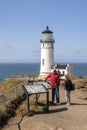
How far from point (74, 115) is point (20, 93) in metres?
5.15

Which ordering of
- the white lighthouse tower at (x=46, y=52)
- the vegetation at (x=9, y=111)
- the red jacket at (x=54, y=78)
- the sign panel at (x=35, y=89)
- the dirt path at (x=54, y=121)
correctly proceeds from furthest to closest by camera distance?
1. the white lighthouse tower at (x=46, y=52)
2. the red jacket at (x=54, y=78)
3. the sign panel at (x=35, y=89)
4. the vegetation at (x=9, y=111)
5. the dirt path at (x=54, y=121)

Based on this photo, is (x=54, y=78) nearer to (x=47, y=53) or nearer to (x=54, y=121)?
(x=54, y=121)

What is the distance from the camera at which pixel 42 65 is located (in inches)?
1874

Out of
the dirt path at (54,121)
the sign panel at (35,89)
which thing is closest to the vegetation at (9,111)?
the dirt path at (54,121)

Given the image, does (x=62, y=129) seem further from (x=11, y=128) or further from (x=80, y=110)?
(x=80, y=110)

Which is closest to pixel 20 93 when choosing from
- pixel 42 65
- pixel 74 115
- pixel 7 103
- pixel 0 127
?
pixel 7 103

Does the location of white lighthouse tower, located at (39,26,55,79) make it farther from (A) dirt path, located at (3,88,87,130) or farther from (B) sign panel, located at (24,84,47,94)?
(A) dirt path, located at (3,88,87,130)

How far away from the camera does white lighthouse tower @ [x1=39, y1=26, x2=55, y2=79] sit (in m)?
46.8

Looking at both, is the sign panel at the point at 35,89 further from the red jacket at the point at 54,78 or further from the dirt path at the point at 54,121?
the red jacket at the point at 54,78

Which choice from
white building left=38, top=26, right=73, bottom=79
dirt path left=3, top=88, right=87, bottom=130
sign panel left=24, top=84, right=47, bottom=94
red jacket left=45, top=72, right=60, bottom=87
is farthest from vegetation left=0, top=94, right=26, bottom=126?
white building left=38, top=26, right=73, bottom=79

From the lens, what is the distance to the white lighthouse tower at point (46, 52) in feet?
153

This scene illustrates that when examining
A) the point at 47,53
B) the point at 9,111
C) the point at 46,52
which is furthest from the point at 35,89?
the point at 46,52

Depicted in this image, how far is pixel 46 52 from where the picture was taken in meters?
47.0

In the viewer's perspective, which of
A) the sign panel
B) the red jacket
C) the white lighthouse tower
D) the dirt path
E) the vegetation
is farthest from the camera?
the white lighthouse tower
